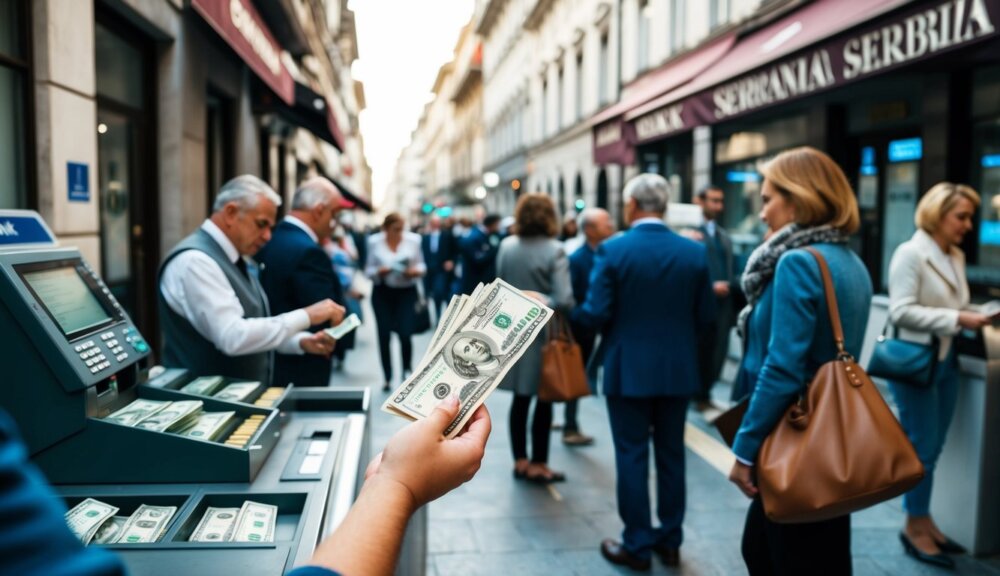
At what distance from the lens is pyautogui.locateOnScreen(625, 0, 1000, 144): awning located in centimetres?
518

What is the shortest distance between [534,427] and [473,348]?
13.6 ft

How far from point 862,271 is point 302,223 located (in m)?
2.89

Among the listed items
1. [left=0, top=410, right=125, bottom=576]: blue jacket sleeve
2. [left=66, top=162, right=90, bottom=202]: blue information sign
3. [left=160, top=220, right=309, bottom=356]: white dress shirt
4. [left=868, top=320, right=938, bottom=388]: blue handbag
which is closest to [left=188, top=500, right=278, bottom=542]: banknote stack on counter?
[left=0, top=410, right=125, bottom=576]: blue jacket sleeve

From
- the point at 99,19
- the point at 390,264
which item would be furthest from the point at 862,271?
the point at 390,264

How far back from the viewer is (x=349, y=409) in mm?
→ 2945

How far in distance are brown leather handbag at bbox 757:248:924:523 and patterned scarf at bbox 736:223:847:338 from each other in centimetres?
46

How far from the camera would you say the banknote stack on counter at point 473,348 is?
1536 millimetres

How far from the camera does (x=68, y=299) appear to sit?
6.65 feet

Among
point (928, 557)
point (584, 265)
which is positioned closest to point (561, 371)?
point (584, 265)

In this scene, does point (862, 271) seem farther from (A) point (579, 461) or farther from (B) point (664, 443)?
(A) point (579, 461)

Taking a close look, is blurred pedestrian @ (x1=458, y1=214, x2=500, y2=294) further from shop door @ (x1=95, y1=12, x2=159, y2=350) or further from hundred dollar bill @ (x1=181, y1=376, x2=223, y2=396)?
hundred dollar bill @ (x1=181, y1=376, x2=223, y2=396)

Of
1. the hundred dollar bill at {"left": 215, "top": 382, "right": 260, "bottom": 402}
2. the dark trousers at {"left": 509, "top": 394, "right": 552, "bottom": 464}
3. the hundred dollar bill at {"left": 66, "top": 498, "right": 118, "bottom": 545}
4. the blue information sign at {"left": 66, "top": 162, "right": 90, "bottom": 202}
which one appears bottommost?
the dark trousers at {"left": 509, "top": 394, "right": 552, "bottom": 464}

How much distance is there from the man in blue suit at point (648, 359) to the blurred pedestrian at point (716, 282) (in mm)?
3175

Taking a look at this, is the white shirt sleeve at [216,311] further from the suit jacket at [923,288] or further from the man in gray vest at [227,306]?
the suit jacket at [923,288]
